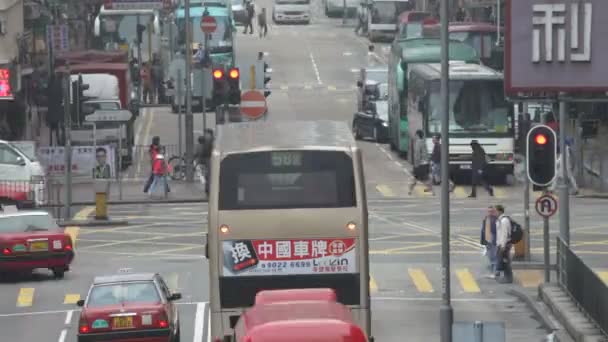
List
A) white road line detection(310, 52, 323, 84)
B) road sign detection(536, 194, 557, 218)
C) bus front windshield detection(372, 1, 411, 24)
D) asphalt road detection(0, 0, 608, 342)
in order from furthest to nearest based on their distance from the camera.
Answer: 1. bus front windshield detection(372, 1, 411, 24)
2. white road line detection(310, 52, 323, 84)
3. road sign detection(536, 194, 557, 218)
4. asphalt road detection(0, 0, 608, 342)

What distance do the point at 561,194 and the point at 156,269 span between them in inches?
354

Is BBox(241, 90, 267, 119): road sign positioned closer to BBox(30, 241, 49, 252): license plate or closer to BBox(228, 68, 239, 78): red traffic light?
BBox(228, 68, 239, 78): red traffic light

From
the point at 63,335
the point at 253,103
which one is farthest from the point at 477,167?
the point at 63,335

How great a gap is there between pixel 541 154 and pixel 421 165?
2184 centimetres

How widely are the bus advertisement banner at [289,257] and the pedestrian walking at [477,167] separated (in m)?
26.8

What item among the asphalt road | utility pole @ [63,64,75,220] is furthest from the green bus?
utility pole @ [63,64,75,220]

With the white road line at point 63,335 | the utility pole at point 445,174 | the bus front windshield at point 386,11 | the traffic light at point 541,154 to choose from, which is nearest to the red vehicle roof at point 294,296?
the utility pole at point 445,174

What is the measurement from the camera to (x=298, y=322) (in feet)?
53.8

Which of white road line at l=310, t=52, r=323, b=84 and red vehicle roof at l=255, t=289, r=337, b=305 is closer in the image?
red vehicle roof at l=255, t=289, r=337, b=305

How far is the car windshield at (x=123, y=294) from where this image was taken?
26.9 m

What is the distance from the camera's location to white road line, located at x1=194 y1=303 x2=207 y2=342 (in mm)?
29675

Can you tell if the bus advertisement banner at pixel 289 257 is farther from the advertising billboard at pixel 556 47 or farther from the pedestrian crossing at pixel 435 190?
the pedestrian crossing at pixel 435 190

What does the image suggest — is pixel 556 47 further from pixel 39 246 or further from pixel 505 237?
pixel 39 246

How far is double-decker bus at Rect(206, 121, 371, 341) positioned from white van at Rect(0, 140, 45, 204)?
78.4 ft
